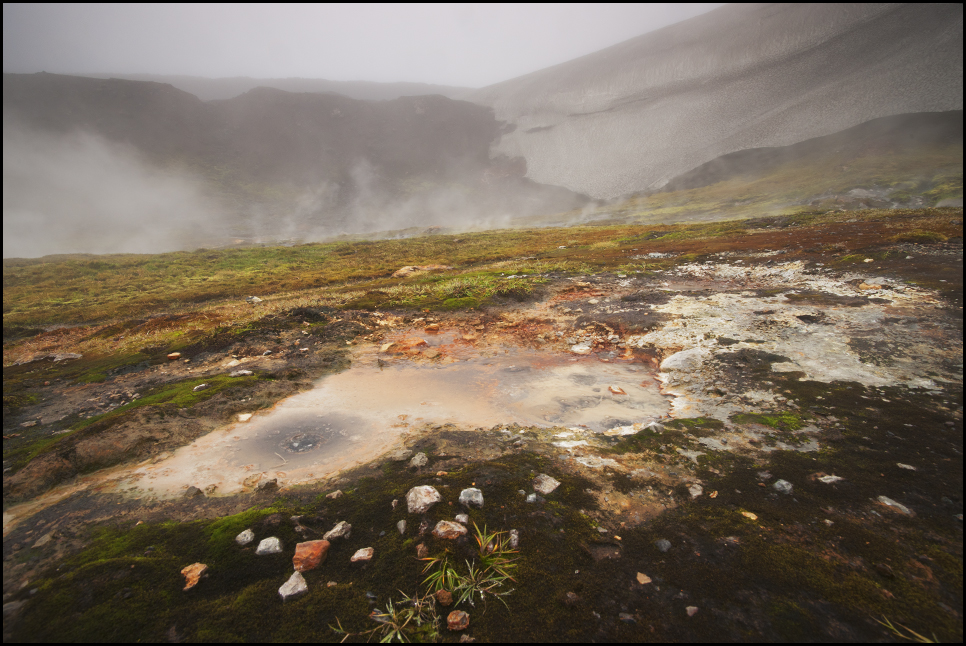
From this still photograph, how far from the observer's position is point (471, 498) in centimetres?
411

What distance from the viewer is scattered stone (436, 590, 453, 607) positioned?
3018 millimetres

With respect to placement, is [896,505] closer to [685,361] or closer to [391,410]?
[685,361]

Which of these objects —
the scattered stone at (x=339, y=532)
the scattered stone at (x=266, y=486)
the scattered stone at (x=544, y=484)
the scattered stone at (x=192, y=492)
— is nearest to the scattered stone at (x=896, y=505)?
the scattered stone at (x=544, y=484)

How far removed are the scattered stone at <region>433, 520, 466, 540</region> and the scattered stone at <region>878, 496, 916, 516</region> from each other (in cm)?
437

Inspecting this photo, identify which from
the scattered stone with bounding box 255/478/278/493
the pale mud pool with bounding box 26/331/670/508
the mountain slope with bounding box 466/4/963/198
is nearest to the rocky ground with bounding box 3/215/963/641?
the scattered stone with bounding box 255/478/278/493

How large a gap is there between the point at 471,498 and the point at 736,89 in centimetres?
11027

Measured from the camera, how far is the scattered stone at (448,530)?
363 cm

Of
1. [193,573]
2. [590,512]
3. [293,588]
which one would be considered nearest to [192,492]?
[193,573]

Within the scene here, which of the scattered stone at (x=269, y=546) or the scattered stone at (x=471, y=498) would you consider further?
the scattered stone at (x=471, y=498)

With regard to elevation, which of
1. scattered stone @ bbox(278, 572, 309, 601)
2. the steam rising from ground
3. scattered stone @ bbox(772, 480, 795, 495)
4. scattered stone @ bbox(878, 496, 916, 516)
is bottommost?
scattered stone @ bbox(772, 480, 795, 495)

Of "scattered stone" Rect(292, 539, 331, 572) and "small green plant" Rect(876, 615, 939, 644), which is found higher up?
"scattered stone" Rect(292, 539, 331, 572)

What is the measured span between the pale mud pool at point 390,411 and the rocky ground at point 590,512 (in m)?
A: 0.22

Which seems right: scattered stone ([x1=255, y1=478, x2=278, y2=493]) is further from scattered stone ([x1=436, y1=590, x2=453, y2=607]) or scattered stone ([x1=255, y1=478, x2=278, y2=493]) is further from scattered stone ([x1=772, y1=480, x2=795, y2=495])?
scattered stone ([x1=772, y1=480, x2=795, y2=495])

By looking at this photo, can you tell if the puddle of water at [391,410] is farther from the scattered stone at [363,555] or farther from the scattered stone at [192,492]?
the scattered stone at [363,555]
